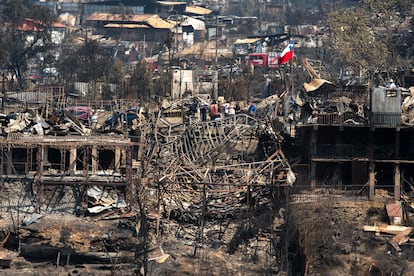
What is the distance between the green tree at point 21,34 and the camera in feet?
193

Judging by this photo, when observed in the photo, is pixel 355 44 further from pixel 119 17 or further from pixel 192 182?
pixel 192 182

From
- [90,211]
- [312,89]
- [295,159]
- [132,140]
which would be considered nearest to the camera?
[90,211]

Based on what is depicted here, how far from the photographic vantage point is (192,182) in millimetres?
31812

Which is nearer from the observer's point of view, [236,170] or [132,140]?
[236,170]

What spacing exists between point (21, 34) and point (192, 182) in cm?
3115

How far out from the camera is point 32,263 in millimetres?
29094

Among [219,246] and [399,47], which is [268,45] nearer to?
[399,47]

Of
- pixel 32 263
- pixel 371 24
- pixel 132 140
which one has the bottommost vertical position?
pixel 32 263

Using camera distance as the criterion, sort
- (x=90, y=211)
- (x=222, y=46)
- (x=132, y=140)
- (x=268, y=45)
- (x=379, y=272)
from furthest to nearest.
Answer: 1. (x=222, y=46)
2. (x=268, y=45)
3. (x=132, y=140)
4. (x=90, y=211)
5. (x=379, y=272)

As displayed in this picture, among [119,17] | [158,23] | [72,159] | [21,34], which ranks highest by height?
[119,17]

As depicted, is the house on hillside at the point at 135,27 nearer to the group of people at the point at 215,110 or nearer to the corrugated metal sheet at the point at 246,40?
the corrugated metal sheet at the point at 246,40

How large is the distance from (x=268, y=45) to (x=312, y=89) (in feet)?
76.9

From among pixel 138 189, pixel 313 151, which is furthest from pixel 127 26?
pixel 138 189

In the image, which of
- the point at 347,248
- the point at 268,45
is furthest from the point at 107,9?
the point at 347,248
